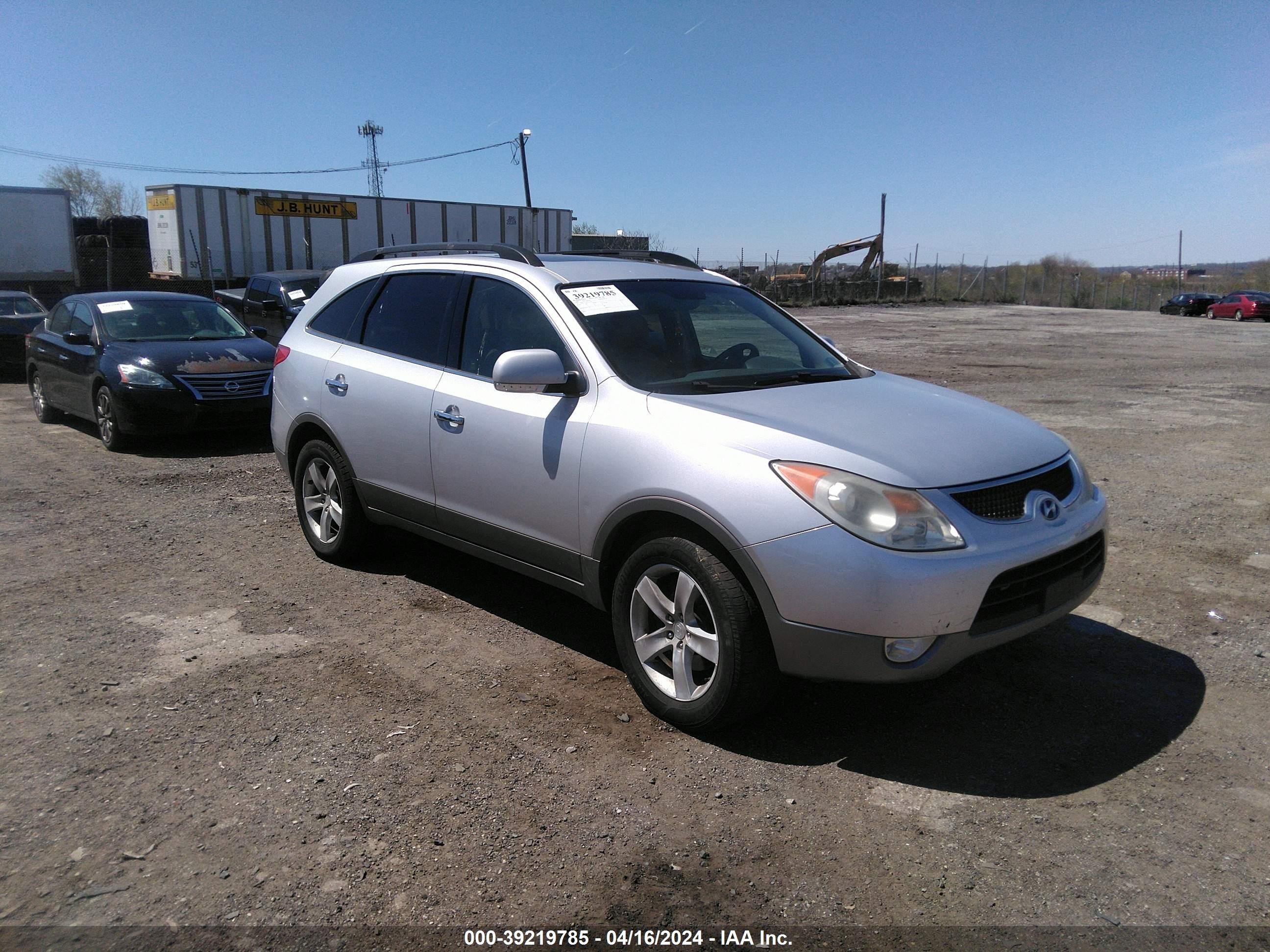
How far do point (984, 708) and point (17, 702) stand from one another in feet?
13.1

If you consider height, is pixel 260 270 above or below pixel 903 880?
above

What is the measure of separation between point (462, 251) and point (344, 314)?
2.94 ft

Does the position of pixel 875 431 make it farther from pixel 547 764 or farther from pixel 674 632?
pixel 547 764

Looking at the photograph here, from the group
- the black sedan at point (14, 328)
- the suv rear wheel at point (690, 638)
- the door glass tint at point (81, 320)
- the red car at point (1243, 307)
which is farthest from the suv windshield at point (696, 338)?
the red car at point (1243, 307)

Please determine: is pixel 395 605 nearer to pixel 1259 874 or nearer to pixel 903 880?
pixel 903 880

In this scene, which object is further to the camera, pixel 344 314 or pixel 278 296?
pixel 278 296

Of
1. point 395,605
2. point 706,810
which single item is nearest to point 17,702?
point 395,605

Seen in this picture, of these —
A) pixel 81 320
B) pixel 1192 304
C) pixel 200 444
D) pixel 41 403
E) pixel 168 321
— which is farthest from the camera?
pixel 1192 304

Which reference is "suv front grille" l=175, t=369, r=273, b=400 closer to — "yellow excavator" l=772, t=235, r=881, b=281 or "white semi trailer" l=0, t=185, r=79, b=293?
"white semi trailer" l=0, t=185, r=79, b=293

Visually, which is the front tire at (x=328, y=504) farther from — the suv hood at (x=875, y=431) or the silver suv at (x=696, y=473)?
the suv hood at (x=875, y=431)

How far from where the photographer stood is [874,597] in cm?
311

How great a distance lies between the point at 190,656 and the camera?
445 cm

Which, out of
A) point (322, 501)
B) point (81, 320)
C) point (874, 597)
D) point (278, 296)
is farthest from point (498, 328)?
point (278, 296)

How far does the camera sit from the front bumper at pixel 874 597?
312 centimetres
